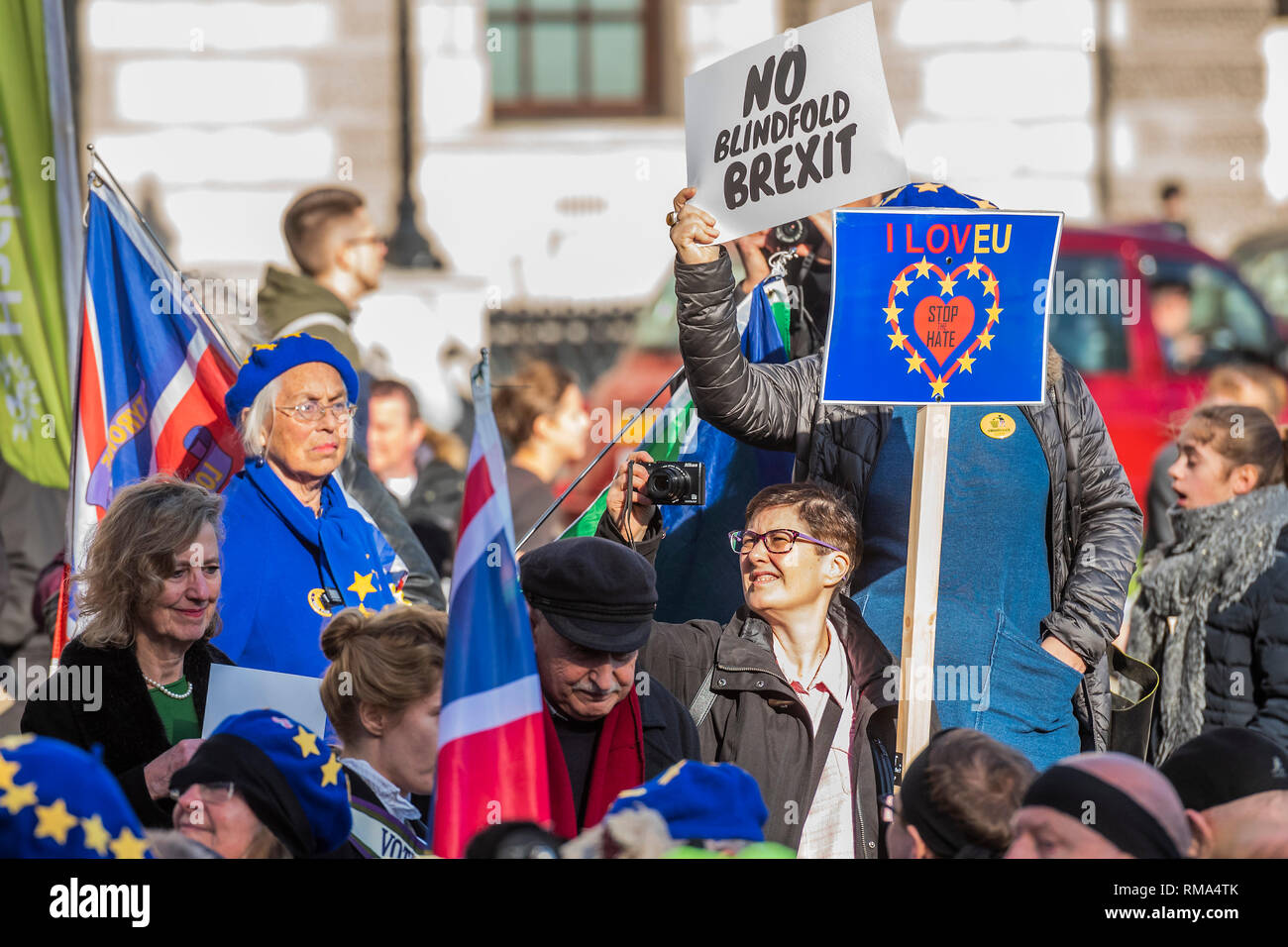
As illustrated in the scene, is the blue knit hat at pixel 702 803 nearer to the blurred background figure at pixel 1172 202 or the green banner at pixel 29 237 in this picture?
the green banner at pixel 29 237

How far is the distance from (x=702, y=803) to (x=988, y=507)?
1.63m

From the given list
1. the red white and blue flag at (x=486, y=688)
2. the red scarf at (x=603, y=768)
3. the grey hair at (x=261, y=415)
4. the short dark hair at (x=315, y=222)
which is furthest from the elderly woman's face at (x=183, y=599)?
the short dark hair at (x=315, y=222)

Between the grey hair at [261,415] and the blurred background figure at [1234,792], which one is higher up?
the grey hair at [261,415]

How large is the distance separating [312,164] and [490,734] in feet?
28.7

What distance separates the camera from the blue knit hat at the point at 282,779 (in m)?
2.90

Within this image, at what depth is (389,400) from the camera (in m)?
6.92

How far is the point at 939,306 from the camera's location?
410 centimetres

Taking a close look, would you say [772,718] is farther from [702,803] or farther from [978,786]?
[702,803]

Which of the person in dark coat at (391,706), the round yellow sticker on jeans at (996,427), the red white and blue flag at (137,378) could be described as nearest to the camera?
the person in dark coat at (391,706)

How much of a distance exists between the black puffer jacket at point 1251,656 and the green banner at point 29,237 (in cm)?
326

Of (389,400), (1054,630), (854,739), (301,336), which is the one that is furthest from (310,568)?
(389,400)

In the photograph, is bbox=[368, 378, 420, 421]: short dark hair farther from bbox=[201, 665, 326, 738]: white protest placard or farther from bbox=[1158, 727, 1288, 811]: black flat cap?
bbox=[1158, 727, 1288, 811]: black flat cap

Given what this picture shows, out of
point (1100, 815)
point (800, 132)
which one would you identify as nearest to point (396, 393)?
point (800, 132)
